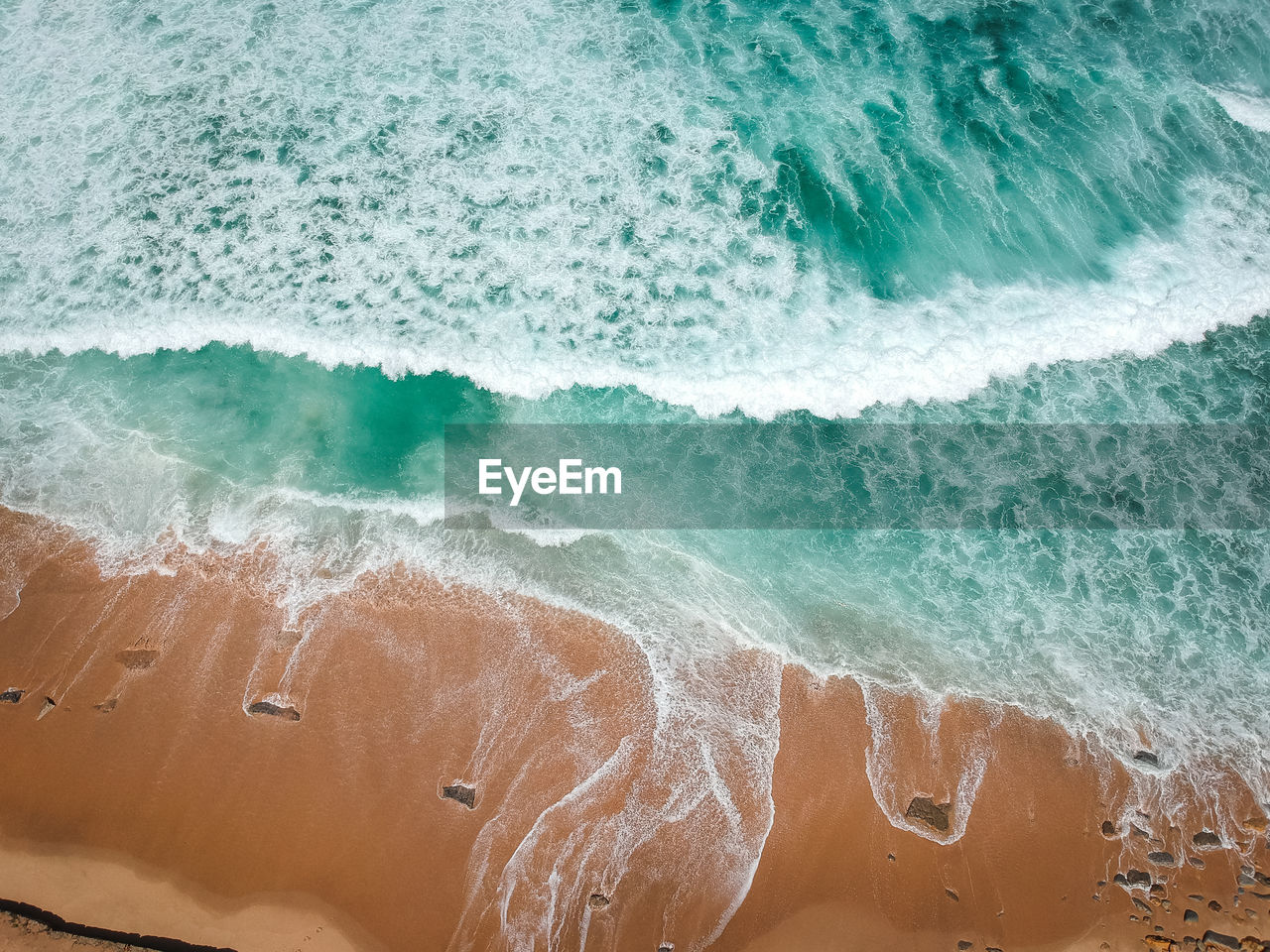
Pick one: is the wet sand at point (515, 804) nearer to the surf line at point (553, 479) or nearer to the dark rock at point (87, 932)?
the dark rock at point (87, 932)

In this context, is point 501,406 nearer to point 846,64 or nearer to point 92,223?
point 92,223

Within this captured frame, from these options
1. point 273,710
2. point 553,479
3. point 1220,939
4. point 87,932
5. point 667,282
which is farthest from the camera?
point 667,282

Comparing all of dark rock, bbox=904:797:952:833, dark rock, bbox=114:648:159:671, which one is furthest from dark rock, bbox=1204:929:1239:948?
dark rock, bbox=114:648:159:671

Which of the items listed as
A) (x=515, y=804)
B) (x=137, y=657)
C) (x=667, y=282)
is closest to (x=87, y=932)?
(x=137, y=657)

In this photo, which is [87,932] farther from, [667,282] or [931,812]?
[667,282]

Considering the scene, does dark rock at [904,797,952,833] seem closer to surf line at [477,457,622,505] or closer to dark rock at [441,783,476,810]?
dark rock at [441,783,476,810]

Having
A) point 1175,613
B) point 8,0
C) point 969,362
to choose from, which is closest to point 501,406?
point 969,362
